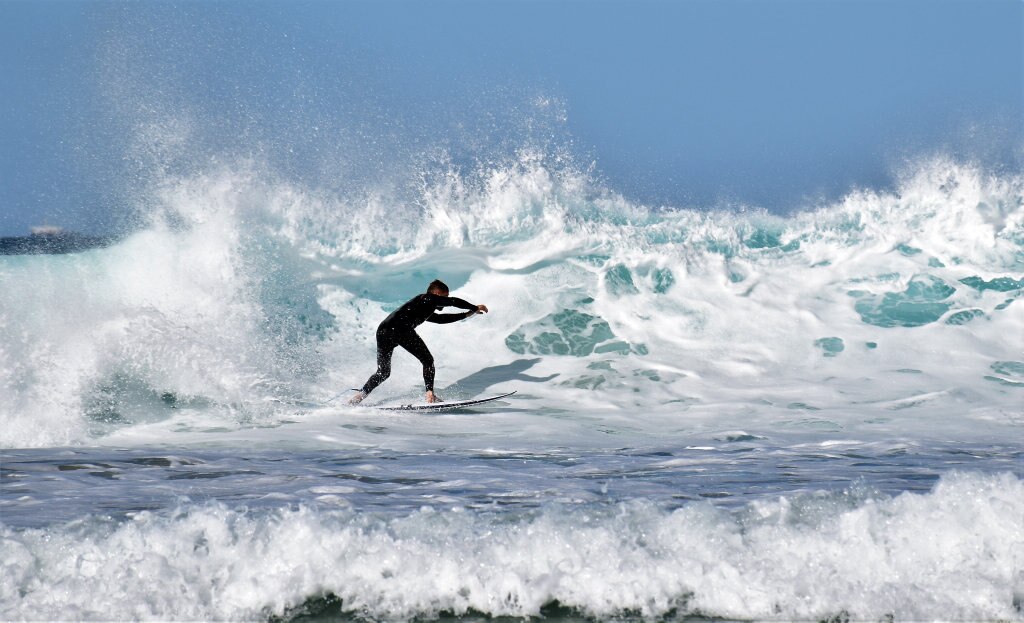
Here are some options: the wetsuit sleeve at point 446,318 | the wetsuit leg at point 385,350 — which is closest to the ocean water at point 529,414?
the wetsuit leg at point 385,350

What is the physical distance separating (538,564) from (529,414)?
5206mm

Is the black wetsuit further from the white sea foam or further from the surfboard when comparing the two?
the white sea foam

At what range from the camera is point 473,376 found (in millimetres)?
10453

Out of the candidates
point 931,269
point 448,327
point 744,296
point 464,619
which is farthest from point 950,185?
point 464,619

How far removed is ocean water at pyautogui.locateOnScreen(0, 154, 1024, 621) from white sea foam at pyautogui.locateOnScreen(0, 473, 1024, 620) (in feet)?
0.04

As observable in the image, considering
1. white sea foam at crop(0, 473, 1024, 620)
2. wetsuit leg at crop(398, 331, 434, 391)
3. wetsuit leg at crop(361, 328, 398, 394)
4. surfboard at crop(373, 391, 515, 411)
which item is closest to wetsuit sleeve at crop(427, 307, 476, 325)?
wetsuit leg at crop(398, 331, 434, 391)

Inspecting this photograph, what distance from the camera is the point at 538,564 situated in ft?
10.6

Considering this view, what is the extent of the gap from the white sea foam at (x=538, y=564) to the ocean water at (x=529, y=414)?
0.04 ft

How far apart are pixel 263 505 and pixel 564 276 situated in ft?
30.0

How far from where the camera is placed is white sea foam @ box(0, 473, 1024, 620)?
3.01m

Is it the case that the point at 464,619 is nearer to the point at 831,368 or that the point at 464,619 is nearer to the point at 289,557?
the point at 289,557

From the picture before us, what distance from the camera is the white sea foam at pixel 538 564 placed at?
3010mm

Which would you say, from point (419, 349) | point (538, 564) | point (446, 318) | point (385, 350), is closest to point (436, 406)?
point (419, 349)

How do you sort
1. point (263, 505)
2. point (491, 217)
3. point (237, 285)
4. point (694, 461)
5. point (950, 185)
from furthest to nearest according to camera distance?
point (950, 185), point (491, 217), point (237, 285), point (694, 461), point (263, 505)
